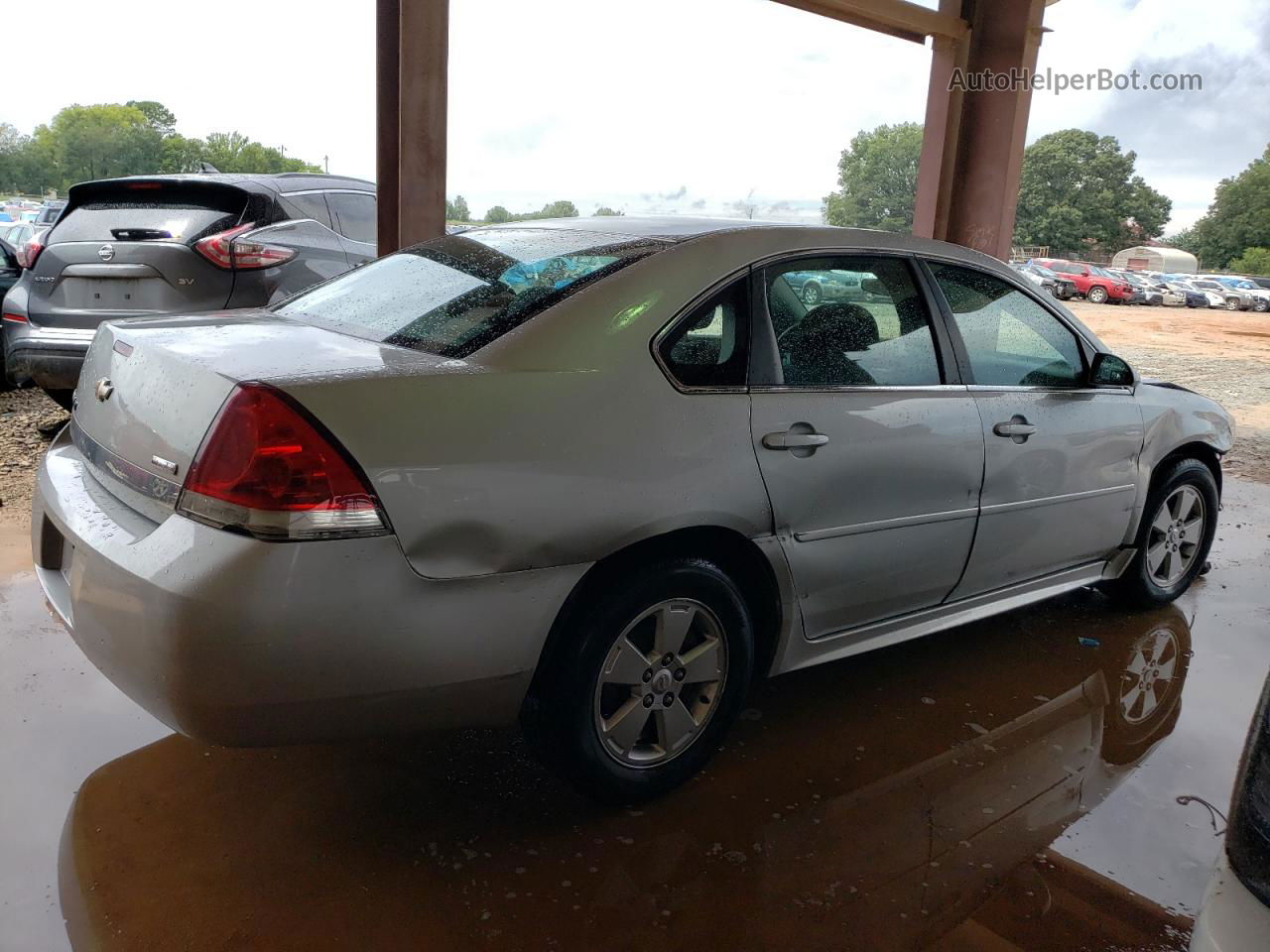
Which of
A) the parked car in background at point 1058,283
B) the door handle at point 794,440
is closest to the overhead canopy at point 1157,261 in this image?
the parked car in background at point 1058,283

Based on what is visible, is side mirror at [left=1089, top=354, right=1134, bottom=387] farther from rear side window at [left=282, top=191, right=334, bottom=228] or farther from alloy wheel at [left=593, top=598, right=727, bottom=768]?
rear side window at [left=282, top=191, right=334, bottom=228]

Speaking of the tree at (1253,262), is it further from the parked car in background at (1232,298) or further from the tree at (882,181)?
the tree at (882,181)

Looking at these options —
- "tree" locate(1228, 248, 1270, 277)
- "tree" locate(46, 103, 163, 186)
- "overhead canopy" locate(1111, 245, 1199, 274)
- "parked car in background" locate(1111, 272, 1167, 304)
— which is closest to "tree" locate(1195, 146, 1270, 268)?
"tree" locate(1228, 248, 1270, 277)

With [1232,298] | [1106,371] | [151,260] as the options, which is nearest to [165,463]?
[1106,371]

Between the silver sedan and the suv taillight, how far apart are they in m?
1.27

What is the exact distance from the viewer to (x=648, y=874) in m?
2.26

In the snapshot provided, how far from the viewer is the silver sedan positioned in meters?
1.96

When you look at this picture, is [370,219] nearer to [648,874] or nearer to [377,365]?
[377,365]

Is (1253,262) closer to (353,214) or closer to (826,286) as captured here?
(353,214)

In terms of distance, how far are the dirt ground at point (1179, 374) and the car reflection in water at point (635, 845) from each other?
2918 millimetres

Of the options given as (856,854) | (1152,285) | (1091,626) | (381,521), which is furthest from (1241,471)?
(1152,285)

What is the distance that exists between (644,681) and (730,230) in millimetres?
1272

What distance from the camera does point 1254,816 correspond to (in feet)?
4.44

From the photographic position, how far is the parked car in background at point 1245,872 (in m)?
1.29
